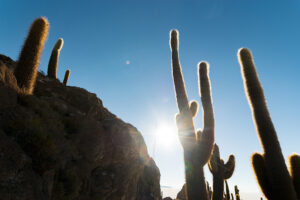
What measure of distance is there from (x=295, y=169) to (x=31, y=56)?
12.1 m

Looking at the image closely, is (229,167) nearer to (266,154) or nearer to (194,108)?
(194,108)

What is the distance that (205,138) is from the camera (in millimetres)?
9625

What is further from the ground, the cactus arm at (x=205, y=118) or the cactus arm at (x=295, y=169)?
the cactus arm at (x=205, y=118)

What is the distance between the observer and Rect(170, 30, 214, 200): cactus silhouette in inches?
358

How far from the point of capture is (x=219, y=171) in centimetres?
1255

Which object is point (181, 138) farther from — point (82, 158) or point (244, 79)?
point (82, 158)

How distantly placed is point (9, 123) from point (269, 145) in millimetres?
8268

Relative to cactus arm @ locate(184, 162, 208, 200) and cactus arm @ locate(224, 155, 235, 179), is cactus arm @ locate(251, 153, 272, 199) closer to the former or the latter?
cactus arm @ locate(184, 162, 208, 200)

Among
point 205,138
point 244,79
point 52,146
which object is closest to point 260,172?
point 205,138

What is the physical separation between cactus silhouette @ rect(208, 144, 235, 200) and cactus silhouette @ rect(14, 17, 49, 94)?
11.3 metres

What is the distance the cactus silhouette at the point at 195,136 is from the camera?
909 centimetres

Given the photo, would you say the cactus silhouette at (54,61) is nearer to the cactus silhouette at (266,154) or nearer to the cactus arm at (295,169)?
the cactus silhouette at (266,154)

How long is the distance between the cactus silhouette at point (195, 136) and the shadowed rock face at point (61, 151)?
4749 millimetres

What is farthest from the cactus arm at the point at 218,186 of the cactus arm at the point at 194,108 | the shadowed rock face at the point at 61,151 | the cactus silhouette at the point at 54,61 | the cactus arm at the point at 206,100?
the cactus silhouette at the point at 54,61
